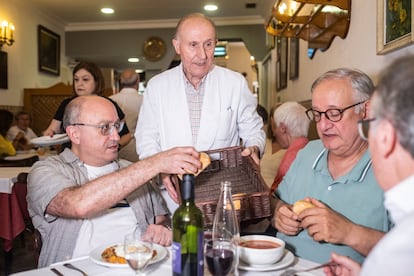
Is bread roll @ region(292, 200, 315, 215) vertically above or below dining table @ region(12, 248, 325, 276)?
above

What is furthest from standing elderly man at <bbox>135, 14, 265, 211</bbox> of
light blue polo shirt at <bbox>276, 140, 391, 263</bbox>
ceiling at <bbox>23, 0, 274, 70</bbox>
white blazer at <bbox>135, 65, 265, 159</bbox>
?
ceiling at <bbox>23, 0, 274, 70</bbox>

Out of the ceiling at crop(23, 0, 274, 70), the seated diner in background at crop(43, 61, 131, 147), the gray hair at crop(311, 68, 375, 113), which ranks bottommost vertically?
the gray hair at crop(311, 68, 375, 113)

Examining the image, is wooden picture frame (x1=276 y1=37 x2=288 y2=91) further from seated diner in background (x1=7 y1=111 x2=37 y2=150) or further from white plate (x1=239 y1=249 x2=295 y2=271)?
white plate (x1=239 y1=249 x2=295 y2=271)

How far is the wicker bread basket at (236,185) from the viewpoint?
5.00ft

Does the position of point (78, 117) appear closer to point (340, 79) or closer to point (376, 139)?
point (340, 79)

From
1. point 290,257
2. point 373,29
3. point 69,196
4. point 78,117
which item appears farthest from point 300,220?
point 373,29

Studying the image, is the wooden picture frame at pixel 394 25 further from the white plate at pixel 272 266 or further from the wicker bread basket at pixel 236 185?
the white plate at pixel 272 266

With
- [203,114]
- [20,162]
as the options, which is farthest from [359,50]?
[20,162]

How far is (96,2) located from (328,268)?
663 cm

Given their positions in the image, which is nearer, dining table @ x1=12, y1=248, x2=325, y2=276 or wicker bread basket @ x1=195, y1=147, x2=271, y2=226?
dining table @ x1=12, y1=248, x2=325, y2=276

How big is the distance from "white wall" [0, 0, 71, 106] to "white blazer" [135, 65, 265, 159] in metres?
5.04

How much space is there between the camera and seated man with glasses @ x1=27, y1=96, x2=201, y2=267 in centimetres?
157

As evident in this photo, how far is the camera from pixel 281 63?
21.0 feet

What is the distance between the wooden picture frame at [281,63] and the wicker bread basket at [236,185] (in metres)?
4.31
